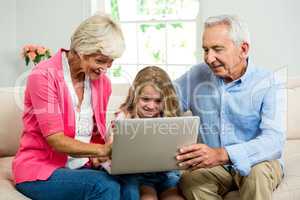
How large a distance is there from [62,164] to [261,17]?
2314 mm

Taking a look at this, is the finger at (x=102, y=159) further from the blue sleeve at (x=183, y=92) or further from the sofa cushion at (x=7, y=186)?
the blue sleeve at (x=183, y=92)

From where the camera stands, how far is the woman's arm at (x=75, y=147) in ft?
5.35

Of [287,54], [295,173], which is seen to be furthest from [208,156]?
[287,54]

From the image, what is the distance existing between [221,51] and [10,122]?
1.11 metres

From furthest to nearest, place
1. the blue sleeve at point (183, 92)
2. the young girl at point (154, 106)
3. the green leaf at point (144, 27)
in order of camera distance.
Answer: the green leaf at point (144, 27) < the blue sleeve at point (183, 92) < the young girl at point (154, 106)

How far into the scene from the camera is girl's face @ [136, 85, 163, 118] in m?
1.88

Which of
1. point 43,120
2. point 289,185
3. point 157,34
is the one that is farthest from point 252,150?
point 157,34

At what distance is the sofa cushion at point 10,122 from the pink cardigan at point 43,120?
45 cm

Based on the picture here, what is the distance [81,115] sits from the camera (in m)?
1.86

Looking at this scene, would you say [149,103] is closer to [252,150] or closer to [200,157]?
[200,157]

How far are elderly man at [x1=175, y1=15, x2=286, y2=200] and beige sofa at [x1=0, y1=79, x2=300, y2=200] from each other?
67 millimetres

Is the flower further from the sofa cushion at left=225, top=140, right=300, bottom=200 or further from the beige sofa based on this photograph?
the sofa cushion at left=225, top=140, right=300, bottom=200

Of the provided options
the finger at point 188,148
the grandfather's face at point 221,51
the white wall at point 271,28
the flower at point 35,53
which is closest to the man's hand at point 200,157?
the finger at point 188,148

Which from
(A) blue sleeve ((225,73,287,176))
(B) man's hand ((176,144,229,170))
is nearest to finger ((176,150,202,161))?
(B) man's hand ((176,144,229,170))
